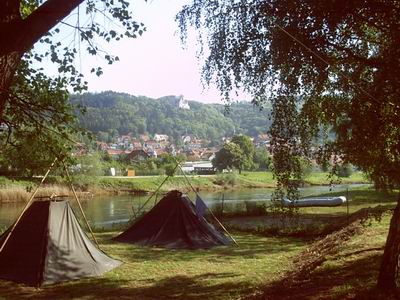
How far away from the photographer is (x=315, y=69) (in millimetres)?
6844

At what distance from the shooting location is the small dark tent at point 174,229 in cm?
1418

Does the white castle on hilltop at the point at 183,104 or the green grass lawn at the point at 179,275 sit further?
the white castle on hilltop at the point at 183,104

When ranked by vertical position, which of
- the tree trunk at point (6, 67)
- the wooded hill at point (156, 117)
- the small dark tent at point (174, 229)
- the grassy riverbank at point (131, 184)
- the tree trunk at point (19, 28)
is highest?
the wooded hill at point (156, 117)

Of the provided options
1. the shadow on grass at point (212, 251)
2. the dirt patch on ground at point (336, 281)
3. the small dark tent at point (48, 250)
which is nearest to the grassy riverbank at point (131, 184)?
the shadow on grass at point (212, 251)

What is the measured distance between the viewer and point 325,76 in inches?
271

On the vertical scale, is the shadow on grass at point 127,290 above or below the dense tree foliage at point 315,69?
below

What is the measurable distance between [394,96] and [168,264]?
7.17 meters

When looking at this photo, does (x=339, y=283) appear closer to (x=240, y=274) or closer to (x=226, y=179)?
(x=240, y=274)

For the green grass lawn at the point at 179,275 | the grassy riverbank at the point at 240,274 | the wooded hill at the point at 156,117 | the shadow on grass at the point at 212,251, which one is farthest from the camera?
the wooded hill at the point at 156,117

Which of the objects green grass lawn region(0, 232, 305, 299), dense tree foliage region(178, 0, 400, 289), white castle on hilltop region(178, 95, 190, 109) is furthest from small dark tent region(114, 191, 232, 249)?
white castle on hilltop region(178, 95, 190, 109)

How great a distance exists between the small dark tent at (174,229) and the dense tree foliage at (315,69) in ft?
24.2

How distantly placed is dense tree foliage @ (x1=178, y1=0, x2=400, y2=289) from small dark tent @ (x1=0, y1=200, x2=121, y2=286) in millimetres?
5262

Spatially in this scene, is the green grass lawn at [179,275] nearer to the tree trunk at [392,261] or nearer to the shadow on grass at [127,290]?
the shadow on grass at [127,290]

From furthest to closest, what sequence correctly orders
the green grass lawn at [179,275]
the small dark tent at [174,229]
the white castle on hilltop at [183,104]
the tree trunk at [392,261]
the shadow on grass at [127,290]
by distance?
1. the white castle on hilltop at [183,104]
2. the small dark tent at [174,229]
3. the green grass lawn at [179,275]
4. the shadow on grass at [127,290]
5. the tree trunk at [392,261]
